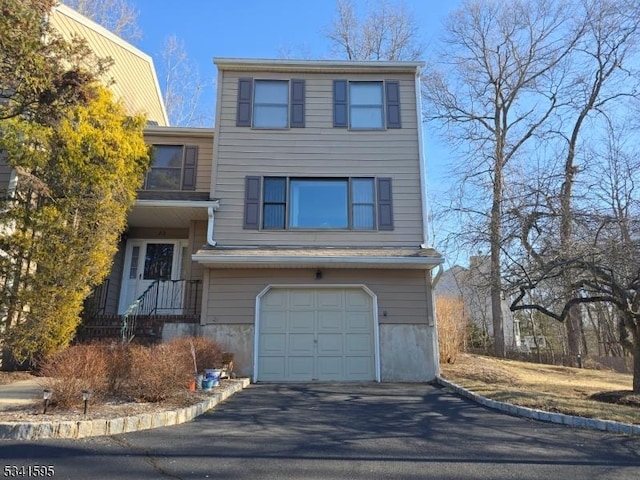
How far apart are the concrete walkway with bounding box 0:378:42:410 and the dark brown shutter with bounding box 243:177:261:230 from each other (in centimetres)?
526

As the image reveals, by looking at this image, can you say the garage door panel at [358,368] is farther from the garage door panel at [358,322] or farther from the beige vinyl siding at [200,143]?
the beige vinyl siding at [200,143]

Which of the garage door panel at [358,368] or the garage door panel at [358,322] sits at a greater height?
the garage door panel at [358,322]

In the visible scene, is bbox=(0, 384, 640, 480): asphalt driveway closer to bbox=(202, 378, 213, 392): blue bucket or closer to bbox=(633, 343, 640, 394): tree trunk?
bbox=(202, 378, 213, 392): blue bucket

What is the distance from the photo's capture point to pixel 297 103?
38.0 feet

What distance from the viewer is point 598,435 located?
17.6ft

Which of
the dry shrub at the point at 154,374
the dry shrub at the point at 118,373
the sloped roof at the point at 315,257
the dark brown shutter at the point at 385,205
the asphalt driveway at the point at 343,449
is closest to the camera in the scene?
the asphalt driveway at the point at 343,449

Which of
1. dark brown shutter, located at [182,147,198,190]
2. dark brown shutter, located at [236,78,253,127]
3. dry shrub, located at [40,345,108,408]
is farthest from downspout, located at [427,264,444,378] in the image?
dry shrub, located at [40,345,108,408]

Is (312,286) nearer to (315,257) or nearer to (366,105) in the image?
(315,257)

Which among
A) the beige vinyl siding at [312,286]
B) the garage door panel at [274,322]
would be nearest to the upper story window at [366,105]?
the beige vinyl siding at [312,286]

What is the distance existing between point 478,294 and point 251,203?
311 inches

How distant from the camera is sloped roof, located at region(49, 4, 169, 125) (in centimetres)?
1183

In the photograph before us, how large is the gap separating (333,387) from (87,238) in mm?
5585

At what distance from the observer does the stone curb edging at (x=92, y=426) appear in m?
4.47

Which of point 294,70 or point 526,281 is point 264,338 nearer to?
point 526,281
